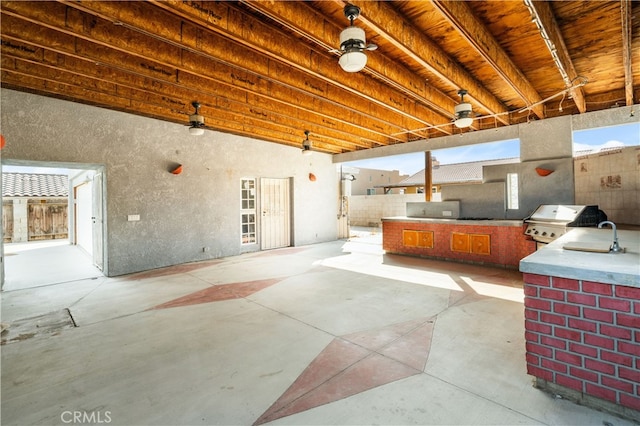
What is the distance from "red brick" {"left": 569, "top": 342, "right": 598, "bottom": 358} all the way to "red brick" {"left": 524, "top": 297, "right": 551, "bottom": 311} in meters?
0.24

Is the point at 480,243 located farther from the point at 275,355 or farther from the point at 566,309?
the point at 275,355

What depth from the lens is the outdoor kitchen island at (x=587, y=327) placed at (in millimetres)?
1661

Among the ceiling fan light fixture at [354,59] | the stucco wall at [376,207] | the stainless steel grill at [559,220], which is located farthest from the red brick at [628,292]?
the stucco wall at [376,207]

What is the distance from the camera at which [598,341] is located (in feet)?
5.74

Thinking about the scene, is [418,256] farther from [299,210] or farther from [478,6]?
[478,6]

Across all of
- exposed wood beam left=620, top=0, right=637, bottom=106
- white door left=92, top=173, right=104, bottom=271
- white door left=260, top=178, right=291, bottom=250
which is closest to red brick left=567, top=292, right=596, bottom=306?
exposed wood beam left=620, top=0, right=637, bottom=106

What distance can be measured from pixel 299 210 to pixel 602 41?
747 cm

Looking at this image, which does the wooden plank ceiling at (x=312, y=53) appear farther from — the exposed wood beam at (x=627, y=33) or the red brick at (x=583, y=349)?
the red brick at (x=583, y=349)

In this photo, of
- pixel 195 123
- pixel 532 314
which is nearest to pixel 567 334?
pixel 532 314

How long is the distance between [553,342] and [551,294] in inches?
12.9

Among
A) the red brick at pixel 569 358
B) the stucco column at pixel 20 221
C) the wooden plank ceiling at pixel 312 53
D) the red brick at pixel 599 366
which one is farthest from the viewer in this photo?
the stucco column at pixel 20 221

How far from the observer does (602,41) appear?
378cm

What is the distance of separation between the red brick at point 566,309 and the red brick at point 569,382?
44cm

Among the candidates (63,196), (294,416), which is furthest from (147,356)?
(63,196)
